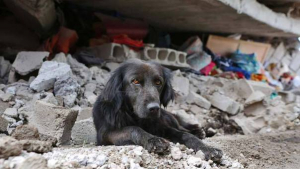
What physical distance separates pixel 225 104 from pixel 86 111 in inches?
124

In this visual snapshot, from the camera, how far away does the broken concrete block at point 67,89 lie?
4.98m

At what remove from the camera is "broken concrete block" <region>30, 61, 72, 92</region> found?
5020 mm

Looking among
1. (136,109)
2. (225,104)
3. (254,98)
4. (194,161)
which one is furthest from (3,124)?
(254,98)

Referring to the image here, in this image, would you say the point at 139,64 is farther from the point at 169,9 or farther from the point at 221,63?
the point at 221,63

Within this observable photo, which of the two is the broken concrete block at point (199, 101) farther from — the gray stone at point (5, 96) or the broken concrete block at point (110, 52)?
the gray stone at point (5, 96)

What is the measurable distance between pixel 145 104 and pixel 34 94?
7.72 feet

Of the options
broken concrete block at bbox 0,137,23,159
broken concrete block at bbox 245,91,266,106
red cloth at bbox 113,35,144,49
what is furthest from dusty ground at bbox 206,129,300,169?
red cloth at bbox 113,35,144,49

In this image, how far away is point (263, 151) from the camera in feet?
13.3

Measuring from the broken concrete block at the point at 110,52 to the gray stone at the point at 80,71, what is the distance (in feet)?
2.51

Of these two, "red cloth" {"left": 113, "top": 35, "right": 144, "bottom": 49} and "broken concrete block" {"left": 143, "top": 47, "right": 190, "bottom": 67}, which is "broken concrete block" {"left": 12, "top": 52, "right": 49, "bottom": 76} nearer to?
"red cloth" {"left": 113, "top": 35, "right": 144, "bottom": 49}

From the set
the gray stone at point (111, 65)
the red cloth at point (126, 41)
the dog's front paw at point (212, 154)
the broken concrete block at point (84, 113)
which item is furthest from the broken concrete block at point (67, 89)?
the dog's front paw at point (212, 154)

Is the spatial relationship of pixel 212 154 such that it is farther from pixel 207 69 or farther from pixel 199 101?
pixel 207 69

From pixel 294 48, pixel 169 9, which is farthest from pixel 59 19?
pixel 294 48

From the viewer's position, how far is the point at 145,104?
10.6 feet
